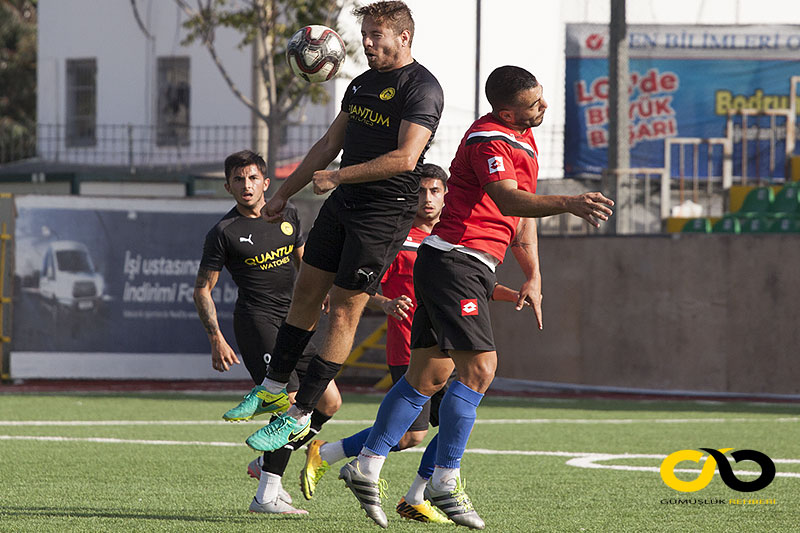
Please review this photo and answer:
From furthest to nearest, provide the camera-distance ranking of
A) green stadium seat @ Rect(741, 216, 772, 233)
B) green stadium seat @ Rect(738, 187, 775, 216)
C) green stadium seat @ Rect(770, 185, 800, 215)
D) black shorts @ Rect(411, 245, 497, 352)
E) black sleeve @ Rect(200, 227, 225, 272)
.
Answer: green stadium seat @ Rect(738, 187, 775, 216) → green stadium seat @ Rect(770, 185, 800, 215) → green stadium seat @ Rect(741, 216, 772, 233) → black sleeve @ Rect(200, 227, 225, 272) → black shorts @ Rect(411, 245, 497, 352)

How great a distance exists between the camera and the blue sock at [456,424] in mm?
6512

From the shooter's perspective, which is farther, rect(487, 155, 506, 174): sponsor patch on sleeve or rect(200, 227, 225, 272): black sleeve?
rect(200, 227, 225, 272): black sleeve

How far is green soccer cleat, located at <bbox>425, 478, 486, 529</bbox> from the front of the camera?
6.39 meters

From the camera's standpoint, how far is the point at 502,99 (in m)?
6.46

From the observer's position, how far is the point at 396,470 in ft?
30.5

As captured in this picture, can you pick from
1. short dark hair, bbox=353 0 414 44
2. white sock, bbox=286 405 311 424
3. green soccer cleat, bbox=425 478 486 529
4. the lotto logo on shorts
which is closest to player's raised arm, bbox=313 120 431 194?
short dark hair, bbox=353 0 414 44

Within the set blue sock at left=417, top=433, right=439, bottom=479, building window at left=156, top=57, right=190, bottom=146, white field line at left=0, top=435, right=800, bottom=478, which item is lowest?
white field line at left=0, top=435, right=800, bottom=478

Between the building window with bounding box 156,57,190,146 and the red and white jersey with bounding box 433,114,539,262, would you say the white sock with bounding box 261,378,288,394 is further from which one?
the building window with bounding box 156,57,190,146

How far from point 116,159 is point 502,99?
88.8ft

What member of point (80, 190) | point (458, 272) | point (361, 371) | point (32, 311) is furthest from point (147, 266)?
point (458, 272)

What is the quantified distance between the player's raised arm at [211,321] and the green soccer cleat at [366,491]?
146cm

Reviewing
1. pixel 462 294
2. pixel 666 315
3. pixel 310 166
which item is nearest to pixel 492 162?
pixel 462 294

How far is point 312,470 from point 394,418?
0.69 metres

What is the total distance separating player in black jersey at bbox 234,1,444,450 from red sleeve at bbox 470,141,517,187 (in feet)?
0.93
